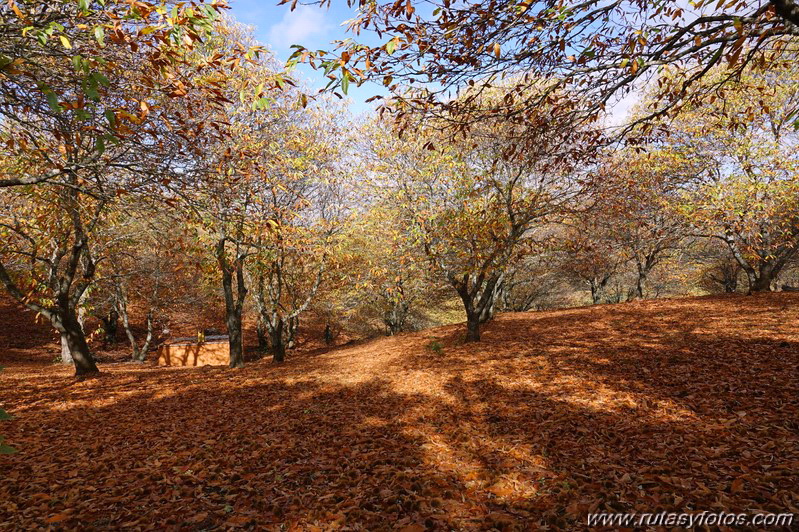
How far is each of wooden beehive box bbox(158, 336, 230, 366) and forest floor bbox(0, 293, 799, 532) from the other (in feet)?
21.7

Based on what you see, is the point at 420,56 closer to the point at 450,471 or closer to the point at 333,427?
the point at 450,471

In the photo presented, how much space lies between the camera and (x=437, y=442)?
5309 mm

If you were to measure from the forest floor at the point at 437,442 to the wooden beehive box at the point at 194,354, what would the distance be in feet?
21.7

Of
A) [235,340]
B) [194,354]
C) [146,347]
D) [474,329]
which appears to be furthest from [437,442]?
[146,347]

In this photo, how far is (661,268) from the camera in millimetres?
26391

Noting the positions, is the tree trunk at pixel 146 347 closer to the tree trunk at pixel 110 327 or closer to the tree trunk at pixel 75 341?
the tree trunk at pixel 110 327

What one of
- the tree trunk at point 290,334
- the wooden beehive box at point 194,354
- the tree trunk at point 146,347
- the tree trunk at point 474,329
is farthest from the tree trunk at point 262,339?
the tree trunk at point 474,329

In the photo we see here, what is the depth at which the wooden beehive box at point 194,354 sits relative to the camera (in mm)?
16312

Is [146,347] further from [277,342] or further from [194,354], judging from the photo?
[277,342]

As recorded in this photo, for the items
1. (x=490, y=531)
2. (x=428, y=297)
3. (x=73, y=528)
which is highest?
(x=428, y=297)

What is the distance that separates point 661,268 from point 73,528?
3148cm

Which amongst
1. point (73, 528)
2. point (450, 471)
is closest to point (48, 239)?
point (73, 528)

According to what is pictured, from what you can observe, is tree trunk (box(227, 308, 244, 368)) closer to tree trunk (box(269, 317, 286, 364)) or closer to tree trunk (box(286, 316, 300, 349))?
tree trunk (box(269, 317, 286, 364))

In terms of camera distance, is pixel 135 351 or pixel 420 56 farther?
pixel 135 351
